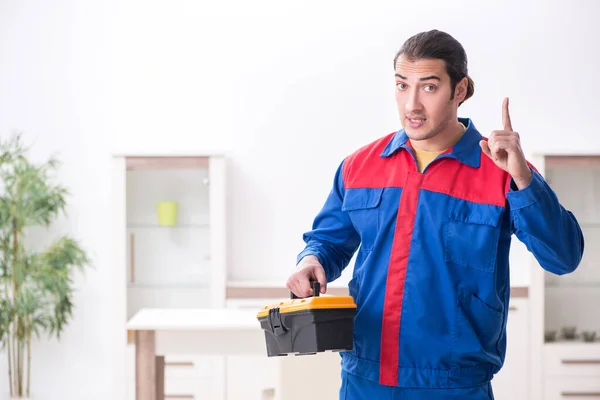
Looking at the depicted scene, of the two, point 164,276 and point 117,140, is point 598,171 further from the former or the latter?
point 117,140

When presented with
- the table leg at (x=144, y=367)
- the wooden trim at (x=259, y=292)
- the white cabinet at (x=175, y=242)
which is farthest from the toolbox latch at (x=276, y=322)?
the white cabinet at (x=175, y=242)

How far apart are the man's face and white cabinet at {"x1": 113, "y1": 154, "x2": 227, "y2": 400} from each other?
2.95 meters

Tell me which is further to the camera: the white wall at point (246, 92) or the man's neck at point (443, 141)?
the white wall at point (246, 92)

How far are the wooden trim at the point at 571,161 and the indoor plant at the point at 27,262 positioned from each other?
289cm

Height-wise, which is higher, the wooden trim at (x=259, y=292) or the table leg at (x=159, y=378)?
the wooden trim at (x=259, y=292)

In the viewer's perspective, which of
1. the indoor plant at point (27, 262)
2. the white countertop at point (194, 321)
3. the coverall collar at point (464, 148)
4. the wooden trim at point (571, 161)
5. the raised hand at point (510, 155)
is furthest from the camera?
the indoor plant at point (27, 262)

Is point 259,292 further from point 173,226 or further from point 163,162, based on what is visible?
point 163,162

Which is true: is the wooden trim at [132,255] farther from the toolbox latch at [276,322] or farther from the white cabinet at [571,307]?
the toolbox latch at [276,322]

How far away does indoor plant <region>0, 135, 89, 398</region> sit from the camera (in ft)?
15.2

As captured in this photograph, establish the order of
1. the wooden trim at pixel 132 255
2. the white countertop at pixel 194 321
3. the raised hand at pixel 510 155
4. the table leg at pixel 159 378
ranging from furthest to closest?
the wooden trim at pixel 132 255 → the table leg at pixel 159 378 → the white countertop at pixel 194 321 → the raised hand at pixel 510 155

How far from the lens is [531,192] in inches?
62.4

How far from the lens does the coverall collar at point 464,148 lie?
70.8 inches

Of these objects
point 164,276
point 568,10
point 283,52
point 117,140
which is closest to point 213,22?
point 283,52

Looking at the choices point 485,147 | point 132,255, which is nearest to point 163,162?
point 132,255
